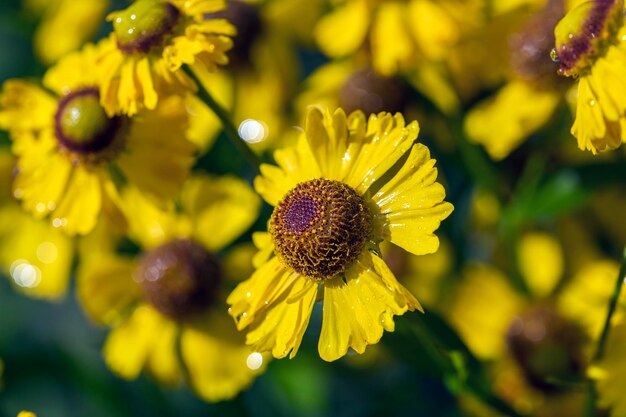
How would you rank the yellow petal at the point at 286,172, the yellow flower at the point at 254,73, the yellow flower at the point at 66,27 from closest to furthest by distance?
1. the yellow petal at the point at 286,172
2. the yellow flower at the point at 254,73
3. the yellow flower at the point at 66,27

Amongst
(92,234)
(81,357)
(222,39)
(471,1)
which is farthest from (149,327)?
(471,1)

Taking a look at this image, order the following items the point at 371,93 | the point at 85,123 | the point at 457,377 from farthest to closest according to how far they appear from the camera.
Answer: the point at 371,93 → the point at 85,123 → the point at 457,377

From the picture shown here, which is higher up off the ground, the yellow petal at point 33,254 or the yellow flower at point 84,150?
the yellow flower at point 84,150

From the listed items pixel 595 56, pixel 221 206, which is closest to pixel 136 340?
pixel 221 206

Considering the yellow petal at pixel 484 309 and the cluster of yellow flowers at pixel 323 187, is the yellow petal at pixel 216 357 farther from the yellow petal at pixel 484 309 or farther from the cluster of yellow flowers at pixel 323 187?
the yellow petal at pixel 484 309

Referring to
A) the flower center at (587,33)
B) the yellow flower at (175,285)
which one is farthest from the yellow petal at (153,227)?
the flower center at (587,33)

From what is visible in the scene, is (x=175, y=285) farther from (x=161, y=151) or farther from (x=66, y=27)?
(x=66, y=27)
